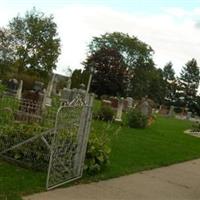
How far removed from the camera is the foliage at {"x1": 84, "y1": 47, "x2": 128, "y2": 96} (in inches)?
2783

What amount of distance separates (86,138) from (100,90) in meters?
62.5

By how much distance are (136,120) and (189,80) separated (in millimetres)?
82044

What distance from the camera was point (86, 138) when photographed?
920 cm

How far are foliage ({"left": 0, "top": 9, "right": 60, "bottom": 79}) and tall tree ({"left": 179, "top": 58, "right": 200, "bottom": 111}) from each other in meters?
30.6

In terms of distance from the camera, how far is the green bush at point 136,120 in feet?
77.8

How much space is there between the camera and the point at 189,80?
104 metres

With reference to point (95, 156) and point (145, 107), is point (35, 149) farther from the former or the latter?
point (145, 107)

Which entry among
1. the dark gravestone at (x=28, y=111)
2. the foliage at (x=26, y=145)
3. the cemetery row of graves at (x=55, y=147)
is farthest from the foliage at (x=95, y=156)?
the dark gravestone at (x=28, y=111)

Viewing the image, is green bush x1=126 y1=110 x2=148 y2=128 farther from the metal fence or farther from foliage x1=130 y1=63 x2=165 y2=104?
foliage x1=130 y1=63 x2=165 y2=104

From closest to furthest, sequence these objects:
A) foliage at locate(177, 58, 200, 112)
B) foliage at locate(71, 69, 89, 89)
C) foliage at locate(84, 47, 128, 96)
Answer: foliage at locate(71, 69, 89, 89) < foliage at locate(84, 47, 128, 96) < foliage at locate(177, 58, 200, 112)

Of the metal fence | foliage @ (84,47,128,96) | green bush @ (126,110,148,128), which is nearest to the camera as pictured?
the metal fence

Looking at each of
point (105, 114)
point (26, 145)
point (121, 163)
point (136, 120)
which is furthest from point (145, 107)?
point (26, 145)

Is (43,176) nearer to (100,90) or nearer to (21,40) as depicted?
(100,90)

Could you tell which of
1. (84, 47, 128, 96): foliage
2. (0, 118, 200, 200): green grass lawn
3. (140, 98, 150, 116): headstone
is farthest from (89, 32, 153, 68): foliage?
(0, 118, 200, 200): green grass lawn
